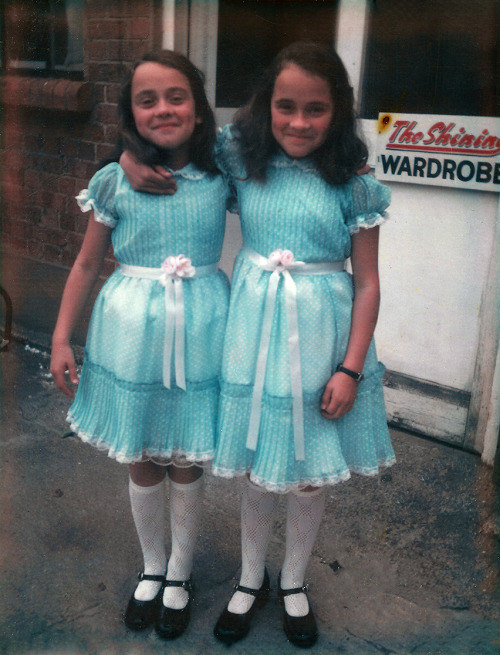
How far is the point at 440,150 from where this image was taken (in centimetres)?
272

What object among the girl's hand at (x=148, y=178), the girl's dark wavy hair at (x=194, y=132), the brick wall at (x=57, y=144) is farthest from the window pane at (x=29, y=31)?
the girl's hand at (x=148, y=178)

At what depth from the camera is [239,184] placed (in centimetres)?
180

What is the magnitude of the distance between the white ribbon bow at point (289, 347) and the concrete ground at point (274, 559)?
0.74 meters

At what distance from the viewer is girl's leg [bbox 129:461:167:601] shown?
1.98 m

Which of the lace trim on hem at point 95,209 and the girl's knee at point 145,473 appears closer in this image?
the lace trim on hem at point 95,209

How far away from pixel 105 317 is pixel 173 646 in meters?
1.04

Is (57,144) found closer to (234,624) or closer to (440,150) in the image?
(440,150)

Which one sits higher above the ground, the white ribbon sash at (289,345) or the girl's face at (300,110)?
the girl's face at (300,110)

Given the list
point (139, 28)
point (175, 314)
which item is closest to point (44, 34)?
point (139, 28)

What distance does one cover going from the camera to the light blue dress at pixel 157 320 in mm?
1764

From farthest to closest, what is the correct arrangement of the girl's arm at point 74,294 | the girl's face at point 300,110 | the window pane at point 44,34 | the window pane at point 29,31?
the window pane at point 29,31, the window pane at point 44,34, the girl's arm at point 74,294, the girl's face at point 300,110

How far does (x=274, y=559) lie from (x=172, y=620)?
490 mm

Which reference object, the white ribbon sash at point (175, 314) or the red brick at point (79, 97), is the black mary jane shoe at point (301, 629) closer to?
the white ribbon sash at point (175, 314)

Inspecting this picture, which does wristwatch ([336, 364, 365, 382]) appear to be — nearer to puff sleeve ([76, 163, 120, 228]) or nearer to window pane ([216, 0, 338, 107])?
puff sleeve ([76, 163, 120, 228])
